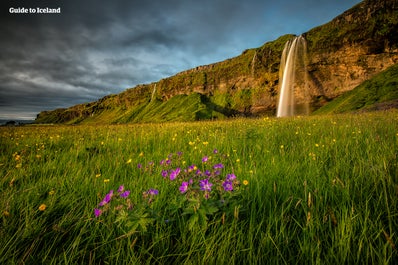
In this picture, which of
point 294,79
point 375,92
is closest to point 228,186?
point 375,92

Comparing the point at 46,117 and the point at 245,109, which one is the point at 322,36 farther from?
the point at 46,117

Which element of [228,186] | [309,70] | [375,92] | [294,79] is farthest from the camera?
[294,79]

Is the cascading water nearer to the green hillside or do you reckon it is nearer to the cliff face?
the cliff face

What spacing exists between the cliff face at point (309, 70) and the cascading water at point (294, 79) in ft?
5.53

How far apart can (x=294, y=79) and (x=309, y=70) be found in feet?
12.5

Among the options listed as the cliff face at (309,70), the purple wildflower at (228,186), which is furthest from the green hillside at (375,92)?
the purple wildflower at (228,186)

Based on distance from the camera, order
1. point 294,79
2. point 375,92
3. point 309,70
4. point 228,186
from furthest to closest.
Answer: point 294,79, point 309,70, point 375,92, point 228,186

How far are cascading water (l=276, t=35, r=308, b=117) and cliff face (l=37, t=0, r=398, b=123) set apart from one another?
1.68 m

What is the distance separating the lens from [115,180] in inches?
95.6

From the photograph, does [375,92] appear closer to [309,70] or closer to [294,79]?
[309,70]

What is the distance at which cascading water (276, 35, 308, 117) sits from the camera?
5122 centimetres

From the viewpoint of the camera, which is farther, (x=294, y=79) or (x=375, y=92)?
(x=294, y=79)

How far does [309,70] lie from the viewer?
5103 cm

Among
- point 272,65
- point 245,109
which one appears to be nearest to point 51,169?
point 272,65
